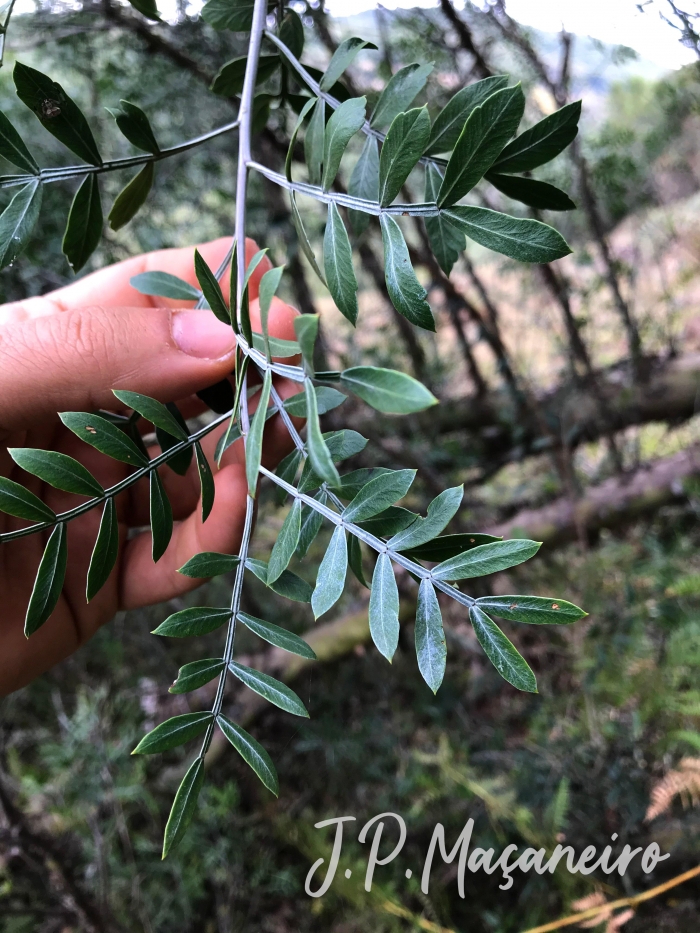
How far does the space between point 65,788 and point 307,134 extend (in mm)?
1657

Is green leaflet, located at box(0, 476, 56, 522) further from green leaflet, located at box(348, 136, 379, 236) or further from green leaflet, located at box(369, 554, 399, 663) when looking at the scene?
green leaflet, located at box(348, 136, 379, 236)

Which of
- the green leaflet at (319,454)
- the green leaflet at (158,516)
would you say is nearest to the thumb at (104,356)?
the green leaflet at (158,516)

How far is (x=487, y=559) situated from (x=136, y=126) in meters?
0.55

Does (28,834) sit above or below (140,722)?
above

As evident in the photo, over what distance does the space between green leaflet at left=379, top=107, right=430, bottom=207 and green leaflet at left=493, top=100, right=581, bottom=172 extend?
0.33ft

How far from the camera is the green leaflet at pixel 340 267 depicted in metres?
0.45

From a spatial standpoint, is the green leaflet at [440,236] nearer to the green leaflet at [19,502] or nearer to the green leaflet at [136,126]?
the green leaflet at [136,126]

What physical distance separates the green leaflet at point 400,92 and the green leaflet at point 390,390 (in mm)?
277

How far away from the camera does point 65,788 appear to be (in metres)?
1.54

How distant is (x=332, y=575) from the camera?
46 cm

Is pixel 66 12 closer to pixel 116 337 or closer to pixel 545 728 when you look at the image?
pixel 116 337

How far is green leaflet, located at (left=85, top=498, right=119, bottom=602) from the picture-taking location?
53 centimetres

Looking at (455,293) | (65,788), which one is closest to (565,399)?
(455,293)

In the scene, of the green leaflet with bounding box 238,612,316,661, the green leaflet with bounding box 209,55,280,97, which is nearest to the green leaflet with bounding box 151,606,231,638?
the green leaflet with bounding box 238,612,316,661
